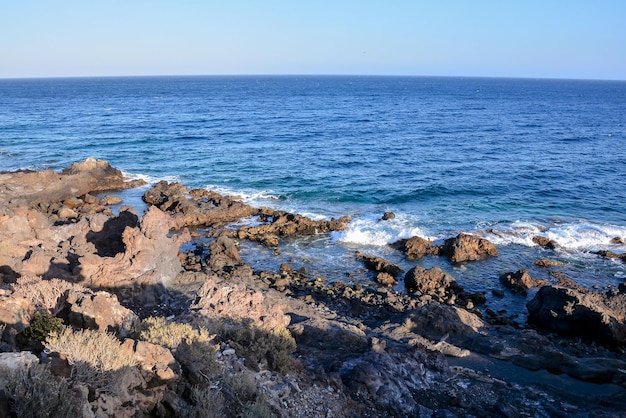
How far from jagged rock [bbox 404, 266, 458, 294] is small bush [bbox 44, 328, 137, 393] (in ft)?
53.6

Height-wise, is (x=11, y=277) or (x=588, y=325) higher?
(x=11, y=277)

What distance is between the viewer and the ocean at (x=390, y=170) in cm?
2698

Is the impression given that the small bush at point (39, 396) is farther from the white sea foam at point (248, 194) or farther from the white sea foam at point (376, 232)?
the white sea foam at point (248, 194)

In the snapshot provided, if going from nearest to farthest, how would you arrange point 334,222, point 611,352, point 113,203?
point 611,352 < point 334,222 < point 113,203

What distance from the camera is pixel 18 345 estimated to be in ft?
29.3

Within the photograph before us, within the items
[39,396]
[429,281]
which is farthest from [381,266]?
[39,396]

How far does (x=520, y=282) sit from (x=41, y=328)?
66.2ft

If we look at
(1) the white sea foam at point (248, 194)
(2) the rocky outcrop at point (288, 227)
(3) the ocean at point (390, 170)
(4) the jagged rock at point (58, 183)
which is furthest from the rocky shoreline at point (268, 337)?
(4) the jagged rock at point (58, 183)

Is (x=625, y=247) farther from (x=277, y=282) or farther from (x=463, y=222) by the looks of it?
(x=277, y=282)

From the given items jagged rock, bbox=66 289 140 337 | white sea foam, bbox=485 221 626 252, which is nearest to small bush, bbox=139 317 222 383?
jagged rock, bbox=66 289 140 337

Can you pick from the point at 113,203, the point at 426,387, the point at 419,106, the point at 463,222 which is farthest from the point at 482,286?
the point at 419,106

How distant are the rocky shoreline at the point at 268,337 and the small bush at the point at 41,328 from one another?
26 mm

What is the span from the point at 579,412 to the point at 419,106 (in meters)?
97.1

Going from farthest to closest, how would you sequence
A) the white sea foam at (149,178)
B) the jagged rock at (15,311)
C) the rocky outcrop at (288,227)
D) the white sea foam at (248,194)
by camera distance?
the white sea foam at (149,178) < the white sea foam at (248,194) < the rocky outcrop at (288,227) < the jagged rock at (15,311)
